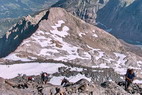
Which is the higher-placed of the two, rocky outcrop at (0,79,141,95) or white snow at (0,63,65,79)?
rocky outcrop at (0,79,141,95)

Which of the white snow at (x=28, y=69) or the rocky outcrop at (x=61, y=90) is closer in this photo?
the rocky outcrop at (x=61, y=90)

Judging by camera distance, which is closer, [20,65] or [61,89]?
[61,89]

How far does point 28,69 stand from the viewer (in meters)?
160

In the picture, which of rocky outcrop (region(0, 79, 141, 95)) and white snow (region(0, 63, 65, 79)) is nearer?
rocky outcrop (region(0, 79, 141, 95))

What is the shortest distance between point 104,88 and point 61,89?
8.06m

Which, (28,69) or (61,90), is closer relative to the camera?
(61,90)

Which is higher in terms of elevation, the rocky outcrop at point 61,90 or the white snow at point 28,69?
the rocky outcrop at point 61,90

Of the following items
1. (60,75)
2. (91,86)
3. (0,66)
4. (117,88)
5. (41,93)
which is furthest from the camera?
(0,66)

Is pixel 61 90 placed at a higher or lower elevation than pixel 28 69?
higher

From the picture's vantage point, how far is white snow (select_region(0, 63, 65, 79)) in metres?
151

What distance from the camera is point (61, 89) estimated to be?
181ft

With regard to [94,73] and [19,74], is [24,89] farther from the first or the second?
[94,73]

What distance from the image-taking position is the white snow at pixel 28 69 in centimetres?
15100

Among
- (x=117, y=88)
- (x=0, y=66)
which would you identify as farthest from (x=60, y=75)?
(x=117, y=88)
